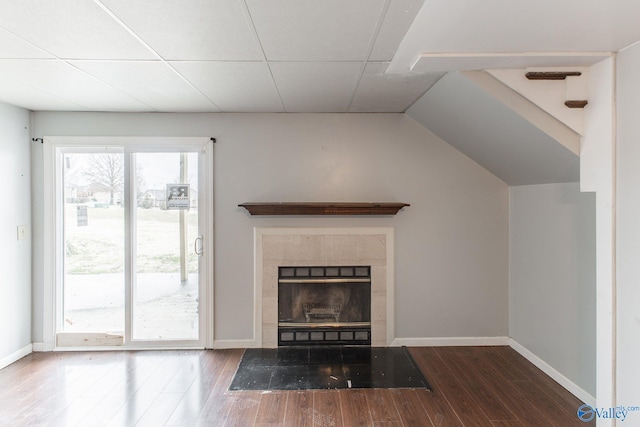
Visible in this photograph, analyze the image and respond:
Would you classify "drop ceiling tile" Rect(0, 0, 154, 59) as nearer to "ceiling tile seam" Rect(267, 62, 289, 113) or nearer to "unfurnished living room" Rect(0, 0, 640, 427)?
"unfurnished living room" Rect(0, 0, 640, 427)

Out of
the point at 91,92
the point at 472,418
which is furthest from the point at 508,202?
the point at 91,92

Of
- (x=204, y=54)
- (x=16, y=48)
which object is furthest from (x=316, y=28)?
(x=16, y=48)

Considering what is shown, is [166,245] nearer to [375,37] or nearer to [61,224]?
[61,224]

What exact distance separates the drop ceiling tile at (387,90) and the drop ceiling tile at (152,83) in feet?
4.24

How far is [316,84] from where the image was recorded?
8.73ft

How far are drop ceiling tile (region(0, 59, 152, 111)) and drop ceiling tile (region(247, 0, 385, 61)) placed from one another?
4.61ft

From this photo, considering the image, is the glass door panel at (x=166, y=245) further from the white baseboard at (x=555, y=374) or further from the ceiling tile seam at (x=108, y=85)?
the white baseboard at (x=555, y=374)

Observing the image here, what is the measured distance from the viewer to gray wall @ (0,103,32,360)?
310 cm

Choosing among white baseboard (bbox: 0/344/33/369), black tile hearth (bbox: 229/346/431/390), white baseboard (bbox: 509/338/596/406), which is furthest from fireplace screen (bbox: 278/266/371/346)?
white baseboard (bbox: 0/344/33/369)

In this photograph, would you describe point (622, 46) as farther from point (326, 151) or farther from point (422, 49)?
point (326, 151)

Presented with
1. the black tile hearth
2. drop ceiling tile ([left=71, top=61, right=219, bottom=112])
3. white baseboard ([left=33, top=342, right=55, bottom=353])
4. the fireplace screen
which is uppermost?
drop ceiling tile ([left=71, top=61, right=219, bottom=112])

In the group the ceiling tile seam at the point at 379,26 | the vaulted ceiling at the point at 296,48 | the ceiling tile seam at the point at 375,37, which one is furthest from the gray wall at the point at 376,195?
the ceiling tile seam at the point at 379,26

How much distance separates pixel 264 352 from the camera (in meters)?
3.35

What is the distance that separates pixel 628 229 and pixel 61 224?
439 centimetres
